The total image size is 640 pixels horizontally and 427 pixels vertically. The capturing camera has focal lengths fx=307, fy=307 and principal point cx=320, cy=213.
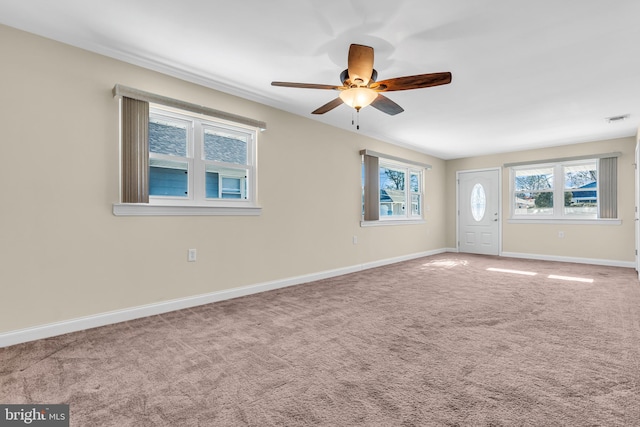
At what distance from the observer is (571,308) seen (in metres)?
3.20

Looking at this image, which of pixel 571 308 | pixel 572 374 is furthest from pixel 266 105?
pixel 571 308

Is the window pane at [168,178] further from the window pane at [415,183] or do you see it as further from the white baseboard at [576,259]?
the white baseboard at [576,259]

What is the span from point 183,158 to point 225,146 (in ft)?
1.84

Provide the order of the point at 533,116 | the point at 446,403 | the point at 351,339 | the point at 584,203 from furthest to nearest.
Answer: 1. the point at 584,203
2. the point at 533,116
3. the point at 351,339
4. the point at 446,403

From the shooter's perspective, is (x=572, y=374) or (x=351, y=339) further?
(x=351, y=339)

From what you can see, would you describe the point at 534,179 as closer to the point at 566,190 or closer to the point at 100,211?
the point at 566,190

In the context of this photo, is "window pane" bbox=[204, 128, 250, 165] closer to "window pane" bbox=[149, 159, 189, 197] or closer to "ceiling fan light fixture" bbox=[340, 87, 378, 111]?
"window pane" bbox=[149, 159, 189, 197]

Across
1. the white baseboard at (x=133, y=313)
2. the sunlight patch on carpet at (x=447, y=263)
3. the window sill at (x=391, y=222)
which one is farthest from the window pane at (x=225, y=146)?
the sunlight patch on carpet at (x=447, y=263)

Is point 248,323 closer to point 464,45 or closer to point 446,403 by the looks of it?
point 446,403

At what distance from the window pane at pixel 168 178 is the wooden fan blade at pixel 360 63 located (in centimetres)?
205

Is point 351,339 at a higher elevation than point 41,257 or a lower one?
lower

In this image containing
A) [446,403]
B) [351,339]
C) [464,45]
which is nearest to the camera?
[446,403]

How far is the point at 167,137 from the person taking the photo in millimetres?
3250

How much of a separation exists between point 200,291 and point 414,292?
101 inches
